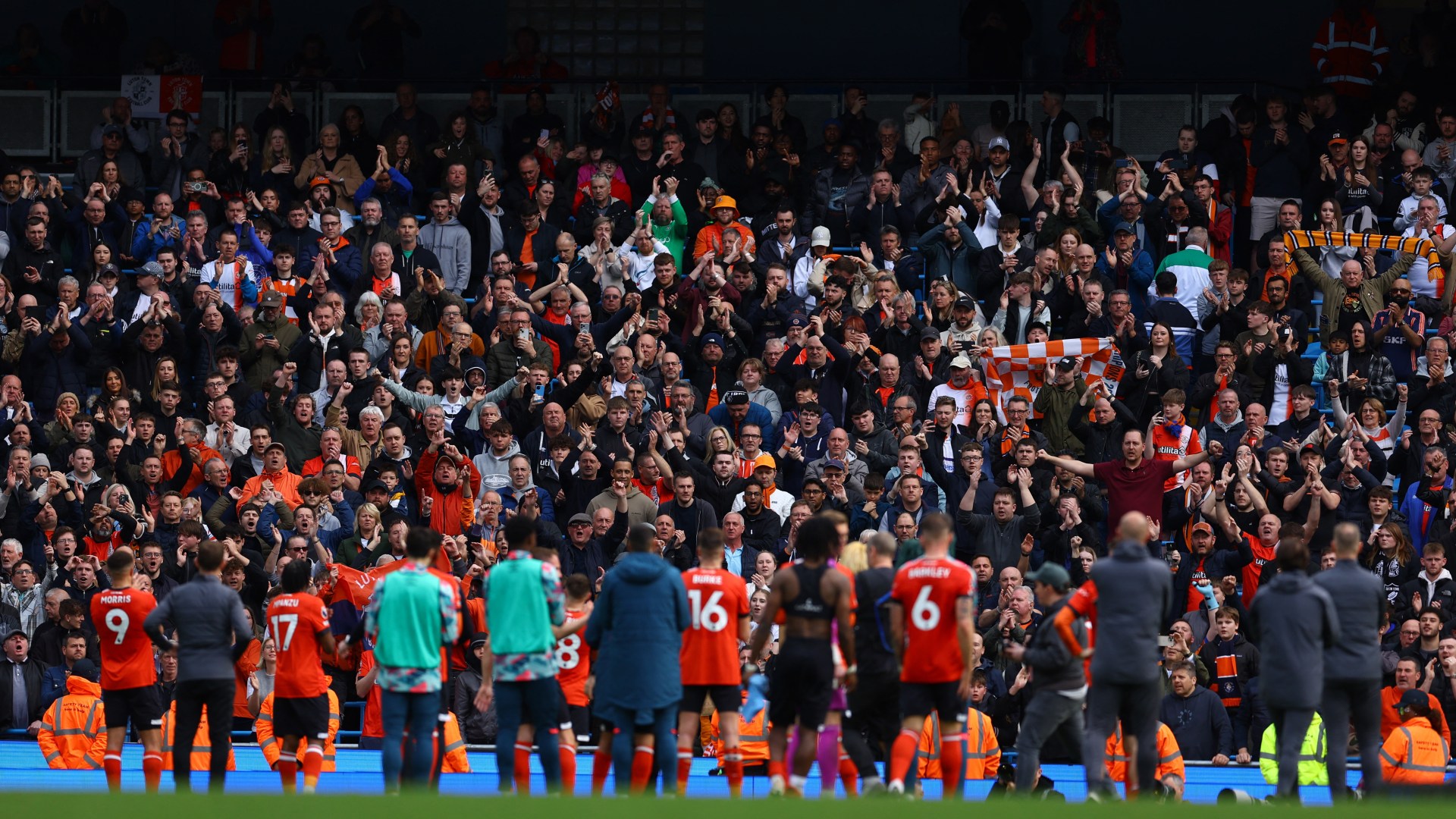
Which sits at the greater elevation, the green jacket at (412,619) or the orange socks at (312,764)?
the green jacket at (412,619)

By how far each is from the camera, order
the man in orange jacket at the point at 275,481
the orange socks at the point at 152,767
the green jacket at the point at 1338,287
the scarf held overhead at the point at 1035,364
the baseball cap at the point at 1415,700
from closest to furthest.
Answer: the orange socks at the point at 152,767, the baseball cap at the point at 1415,700, the man in orange jacket at the point at 275,481, the scarf held overhead at the point at 1035,364, the green jacket at the point at 1338,287

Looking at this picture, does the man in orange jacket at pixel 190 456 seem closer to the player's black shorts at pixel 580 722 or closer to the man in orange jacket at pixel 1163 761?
the player's black shorts at pixel 580 722

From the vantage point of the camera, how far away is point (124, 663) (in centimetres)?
1504

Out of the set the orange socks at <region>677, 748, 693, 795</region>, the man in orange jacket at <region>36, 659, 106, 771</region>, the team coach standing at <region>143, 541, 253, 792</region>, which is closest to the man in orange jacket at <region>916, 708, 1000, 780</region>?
the orange socks at <region>677, 748, 693, 795</region>

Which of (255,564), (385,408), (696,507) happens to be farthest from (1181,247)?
(255,564)

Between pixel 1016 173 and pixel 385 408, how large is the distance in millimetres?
8120

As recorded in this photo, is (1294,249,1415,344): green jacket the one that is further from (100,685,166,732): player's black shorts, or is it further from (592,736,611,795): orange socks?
(100,685,166,732): player's black shorts

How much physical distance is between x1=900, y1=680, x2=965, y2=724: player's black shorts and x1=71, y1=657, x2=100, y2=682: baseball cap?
27.6ft

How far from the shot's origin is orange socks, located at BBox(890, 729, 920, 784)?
42.6 ft

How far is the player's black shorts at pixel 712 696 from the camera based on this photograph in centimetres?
1396

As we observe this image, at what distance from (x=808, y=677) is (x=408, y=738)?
258cm

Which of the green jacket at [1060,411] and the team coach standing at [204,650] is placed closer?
the team coach standing at [204,650]

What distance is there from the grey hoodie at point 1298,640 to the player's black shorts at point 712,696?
3448 millimetres

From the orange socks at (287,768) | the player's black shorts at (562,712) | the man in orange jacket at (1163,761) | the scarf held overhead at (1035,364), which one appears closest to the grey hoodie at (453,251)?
the scarf held overhead at (1035,364)
